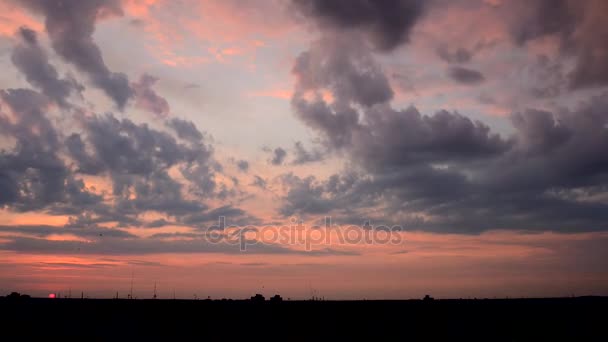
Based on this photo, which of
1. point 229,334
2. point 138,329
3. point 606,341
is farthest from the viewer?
point 138,329

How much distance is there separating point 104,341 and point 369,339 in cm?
4017

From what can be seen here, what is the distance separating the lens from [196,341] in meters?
71.3

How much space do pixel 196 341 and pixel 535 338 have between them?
174ft

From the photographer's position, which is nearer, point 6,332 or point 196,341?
point 196,341

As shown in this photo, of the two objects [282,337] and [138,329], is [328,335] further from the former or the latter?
[138,329]

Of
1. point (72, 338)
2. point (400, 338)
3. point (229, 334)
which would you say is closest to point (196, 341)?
Answer: point (229, 334)

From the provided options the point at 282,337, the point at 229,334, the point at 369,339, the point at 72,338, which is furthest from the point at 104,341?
the point at 369,339

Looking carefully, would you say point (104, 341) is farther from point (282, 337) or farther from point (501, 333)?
point (501, 333)

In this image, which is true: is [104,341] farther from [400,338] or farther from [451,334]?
[451,334]

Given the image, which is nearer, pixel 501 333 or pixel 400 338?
pixel 400 338

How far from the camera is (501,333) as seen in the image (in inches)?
3287

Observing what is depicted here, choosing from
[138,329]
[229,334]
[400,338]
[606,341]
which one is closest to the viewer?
[606,341]

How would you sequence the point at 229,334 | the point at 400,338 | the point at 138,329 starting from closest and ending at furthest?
1. the point at 400,338
2. the point at 229,334
3. the point at 138,329

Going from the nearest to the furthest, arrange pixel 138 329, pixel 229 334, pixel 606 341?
pixel 606 341 → pixel 229 334 → pixel 138 329
